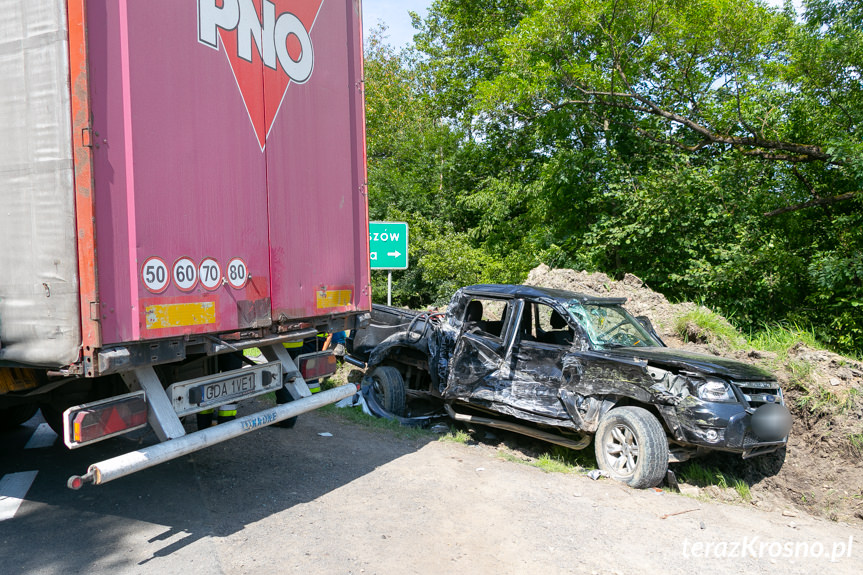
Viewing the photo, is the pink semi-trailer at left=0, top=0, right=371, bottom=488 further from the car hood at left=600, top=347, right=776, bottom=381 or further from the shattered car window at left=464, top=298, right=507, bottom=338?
the car hood at left=600, top=347, right=776, bottom=381

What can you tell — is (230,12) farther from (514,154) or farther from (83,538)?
(514,154)

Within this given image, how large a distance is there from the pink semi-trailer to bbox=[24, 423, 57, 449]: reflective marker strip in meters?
1.22

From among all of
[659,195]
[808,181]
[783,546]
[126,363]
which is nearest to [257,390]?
[126,363]

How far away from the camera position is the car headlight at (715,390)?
5.26m

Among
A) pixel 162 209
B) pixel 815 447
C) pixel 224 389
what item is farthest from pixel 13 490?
pixel 815 447

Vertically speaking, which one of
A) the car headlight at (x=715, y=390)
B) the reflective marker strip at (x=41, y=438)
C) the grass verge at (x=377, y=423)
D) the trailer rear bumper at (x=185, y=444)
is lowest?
the grass verge at (x=377, y=423)

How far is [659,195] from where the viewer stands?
12570 mm

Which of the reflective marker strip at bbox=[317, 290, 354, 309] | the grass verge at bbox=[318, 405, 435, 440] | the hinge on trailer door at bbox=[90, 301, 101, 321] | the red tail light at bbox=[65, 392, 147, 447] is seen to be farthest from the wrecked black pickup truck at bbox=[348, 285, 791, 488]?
the hinge on trailer door at bbox=[90, 301, 101, 321]

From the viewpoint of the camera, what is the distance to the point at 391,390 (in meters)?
7.82

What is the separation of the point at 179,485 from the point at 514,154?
16.0 meters

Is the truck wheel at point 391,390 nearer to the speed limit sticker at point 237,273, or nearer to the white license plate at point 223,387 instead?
the white license plate at point 223,387

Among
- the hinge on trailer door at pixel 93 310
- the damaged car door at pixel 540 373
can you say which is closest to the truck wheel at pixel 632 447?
the damaged car door at pixel 540 373

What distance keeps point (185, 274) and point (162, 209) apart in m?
0.45

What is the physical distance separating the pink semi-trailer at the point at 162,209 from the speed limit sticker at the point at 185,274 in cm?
1
